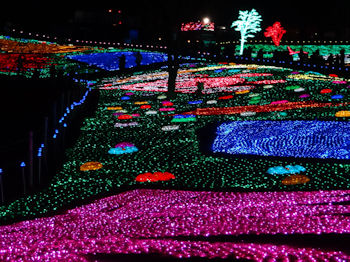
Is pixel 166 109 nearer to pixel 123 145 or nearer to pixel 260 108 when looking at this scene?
pixel 260 108

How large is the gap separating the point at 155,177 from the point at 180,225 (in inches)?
143

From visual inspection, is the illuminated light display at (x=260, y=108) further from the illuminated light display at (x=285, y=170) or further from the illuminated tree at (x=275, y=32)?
the illuminated tree at (x=275, y=32)

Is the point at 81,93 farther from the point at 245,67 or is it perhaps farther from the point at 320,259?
the point at 320,259

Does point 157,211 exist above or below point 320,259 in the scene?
below

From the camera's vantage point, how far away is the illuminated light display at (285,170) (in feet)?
28.2

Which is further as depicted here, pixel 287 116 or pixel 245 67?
pixel 245 67

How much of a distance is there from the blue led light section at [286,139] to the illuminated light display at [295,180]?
4.82 ft

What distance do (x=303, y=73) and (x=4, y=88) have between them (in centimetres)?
1430

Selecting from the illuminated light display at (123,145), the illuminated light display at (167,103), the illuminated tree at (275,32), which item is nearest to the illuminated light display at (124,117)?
the illuminated light display at (167,103)

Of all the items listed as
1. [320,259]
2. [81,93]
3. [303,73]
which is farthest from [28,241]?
[303,73]

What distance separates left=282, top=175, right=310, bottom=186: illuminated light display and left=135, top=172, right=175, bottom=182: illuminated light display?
2209 mm

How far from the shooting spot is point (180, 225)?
5.46m

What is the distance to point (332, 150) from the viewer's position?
9758 mm

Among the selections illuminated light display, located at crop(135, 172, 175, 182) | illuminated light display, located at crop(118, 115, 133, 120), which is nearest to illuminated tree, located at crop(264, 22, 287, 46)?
illuminated light display, located at crop(118, 115, 133, 120)
